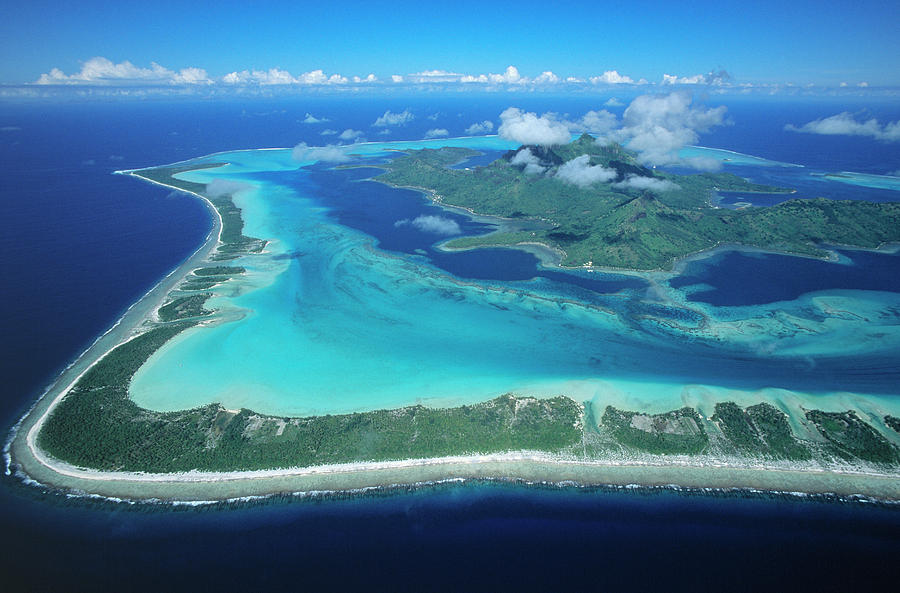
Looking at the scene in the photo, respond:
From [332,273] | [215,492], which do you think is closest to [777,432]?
[215,492]

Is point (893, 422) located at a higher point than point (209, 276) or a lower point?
lower

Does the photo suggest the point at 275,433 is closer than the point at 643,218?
Yes

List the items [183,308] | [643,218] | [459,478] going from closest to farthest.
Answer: [459,478] < [183,308] < [643,218]

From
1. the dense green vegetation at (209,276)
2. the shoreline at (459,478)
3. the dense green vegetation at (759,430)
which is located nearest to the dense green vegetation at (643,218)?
the dense green vegetation at (759,430)

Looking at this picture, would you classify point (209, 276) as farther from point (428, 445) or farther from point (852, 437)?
point (852, 437)

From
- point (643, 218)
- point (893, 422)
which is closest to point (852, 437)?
point (893, 422)

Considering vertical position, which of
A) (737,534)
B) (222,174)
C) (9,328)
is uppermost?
(222,174)

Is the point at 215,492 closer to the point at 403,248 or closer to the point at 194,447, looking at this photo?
the point at 194,447

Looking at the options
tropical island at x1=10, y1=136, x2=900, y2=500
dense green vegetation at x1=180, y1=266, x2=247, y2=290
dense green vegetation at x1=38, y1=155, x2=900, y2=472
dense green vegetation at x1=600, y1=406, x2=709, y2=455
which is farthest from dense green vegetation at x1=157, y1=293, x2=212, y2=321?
dense green vegetation at x1=600, y1=406, x2=709, y2=455
